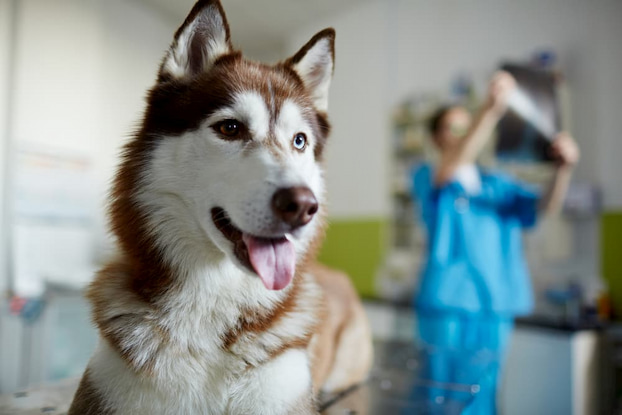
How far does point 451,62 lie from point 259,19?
282 centimetres

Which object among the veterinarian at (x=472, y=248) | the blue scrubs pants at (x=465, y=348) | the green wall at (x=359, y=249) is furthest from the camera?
the green wall at (x=359, y=249)

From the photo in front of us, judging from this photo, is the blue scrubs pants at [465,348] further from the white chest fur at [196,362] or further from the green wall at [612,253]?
the green wall at [612,253]

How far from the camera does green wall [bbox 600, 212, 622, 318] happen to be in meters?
2.25

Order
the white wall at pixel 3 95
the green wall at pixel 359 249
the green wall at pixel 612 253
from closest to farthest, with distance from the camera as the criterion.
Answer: the white wall at pixel 3 95 → the green wall at pixel 612 253 → the green wall at pixel 359 249

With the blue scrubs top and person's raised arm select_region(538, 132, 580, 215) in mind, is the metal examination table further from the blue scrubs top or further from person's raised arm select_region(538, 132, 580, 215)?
person's raised arm select_region(538, 132, 580, 215)

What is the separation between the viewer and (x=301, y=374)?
1.72 feet

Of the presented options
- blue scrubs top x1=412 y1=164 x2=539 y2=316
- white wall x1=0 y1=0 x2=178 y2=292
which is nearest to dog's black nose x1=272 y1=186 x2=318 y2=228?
white wall x1=0 y1=0 x2=178 y2=292

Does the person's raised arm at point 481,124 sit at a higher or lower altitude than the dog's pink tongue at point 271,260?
higher

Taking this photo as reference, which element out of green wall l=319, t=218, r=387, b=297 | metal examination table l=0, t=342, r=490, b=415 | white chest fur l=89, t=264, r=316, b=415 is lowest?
green wall l=319, t=218, r=387, b=297

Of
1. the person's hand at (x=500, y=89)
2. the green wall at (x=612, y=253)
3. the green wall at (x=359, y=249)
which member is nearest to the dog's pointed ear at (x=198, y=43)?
the person's hand at (x=500, y=89)

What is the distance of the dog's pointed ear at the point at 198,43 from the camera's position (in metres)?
0.47

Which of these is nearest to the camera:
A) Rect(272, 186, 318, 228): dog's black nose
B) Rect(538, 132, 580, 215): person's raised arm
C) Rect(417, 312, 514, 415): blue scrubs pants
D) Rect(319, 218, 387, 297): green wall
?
Rect(272, 186, 318, 228): dog's black nose

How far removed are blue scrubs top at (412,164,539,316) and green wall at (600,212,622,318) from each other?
1.12 meters

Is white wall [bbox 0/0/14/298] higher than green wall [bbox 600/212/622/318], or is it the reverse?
white wall [bbox 0/0/14/298]
